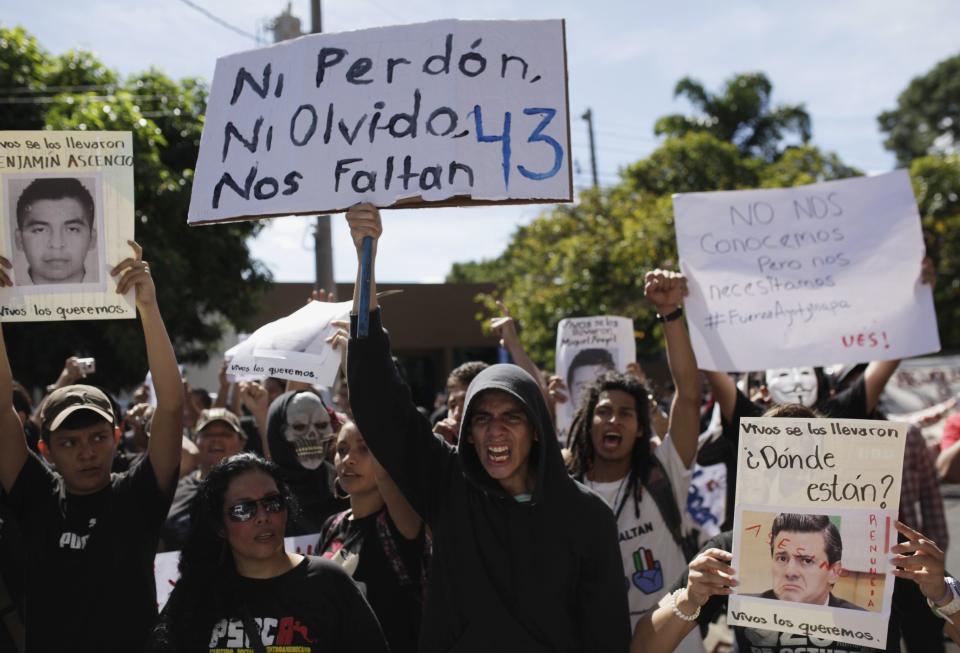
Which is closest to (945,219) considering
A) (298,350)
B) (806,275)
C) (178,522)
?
(806,275)

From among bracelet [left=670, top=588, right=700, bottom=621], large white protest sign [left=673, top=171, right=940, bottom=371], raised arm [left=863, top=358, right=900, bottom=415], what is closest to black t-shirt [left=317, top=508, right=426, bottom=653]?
bracelet [left=670, top=588, right=700, bottom=621]

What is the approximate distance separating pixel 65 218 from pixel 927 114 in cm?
5161

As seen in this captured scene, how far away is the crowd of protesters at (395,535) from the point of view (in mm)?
2354

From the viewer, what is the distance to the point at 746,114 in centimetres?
3138

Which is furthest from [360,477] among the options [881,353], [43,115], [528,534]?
[43,115]

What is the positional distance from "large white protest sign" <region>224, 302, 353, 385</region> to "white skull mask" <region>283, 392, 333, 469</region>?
347mm

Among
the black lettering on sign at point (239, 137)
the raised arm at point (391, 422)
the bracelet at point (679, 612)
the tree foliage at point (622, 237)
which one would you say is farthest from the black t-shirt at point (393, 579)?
the tree foliage at point (622, 237)

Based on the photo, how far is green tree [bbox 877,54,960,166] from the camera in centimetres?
4631

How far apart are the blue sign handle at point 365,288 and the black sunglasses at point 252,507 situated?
64 centimetres

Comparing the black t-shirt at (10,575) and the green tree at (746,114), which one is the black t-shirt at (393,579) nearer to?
the black t-shirt at (10,575)

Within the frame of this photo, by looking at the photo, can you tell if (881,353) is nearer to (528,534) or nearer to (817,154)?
(528,534)

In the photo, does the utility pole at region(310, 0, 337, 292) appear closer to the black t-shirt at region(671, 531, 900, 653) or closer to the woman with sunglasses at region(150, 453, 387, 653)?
the woman with sunglasses at region(150, 453, 387, 653)

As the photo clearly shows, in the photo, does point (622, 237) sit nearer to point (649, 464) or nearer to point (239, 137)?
point (649, 464)

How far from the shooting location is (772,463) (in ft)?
7.52
